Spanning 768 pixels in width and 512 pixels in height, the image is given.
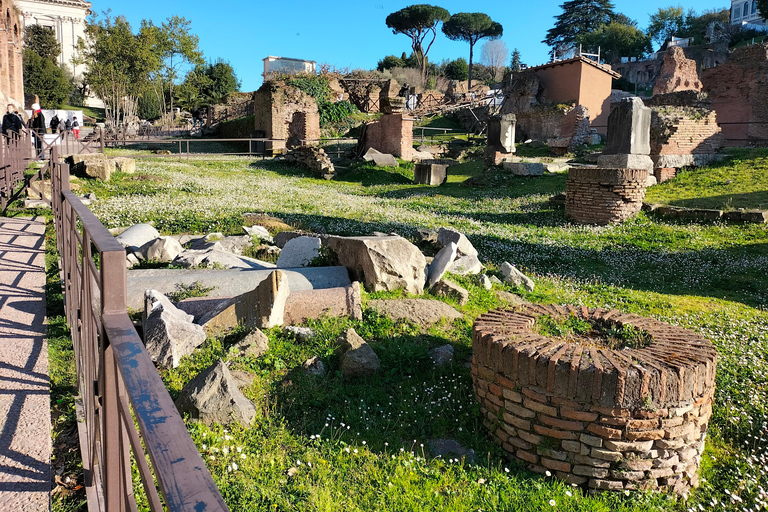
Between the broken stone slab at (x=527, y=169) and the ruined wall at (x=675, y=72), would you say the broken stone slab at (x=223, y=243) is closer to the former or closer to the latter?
the broken stone slab at (x=527, y=169)

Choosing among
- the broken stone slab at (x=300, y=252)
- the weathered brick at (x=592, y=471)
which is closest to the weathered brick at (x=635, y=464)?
the weathered brick at (x=592, y=471)

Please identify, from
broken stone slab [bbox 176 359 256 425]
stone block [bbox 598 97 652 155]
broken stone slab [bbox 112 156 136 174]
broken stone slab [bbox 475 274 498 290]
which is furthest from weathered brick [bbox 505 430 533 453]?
broken stone slab [bbox 112 156 136 174]

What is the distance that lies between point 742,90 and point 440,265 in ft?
84.6

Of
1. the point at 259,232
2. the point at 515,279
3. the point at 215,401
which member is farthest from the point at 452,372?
the point at 259,232

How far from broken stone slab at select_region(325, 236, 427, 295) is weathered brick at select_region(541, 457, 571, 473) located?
9.72ft

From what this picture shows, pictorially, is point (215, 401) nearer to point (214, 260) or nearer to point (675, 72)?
point (214, 260)

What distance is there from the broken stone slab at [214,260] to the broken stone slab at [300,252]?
0.25 metres

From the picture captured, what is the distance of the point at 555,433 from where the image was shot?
3.54 metres

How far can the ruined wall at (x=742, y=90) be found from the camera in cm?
2494

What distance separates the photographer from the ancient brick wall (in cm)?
2138

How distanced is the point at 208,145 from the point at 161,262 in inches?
979

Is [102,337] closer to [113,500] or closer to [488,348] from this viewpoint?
[113,500]

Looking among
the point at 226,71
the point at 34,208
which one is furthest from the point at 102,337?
the point at 226,71

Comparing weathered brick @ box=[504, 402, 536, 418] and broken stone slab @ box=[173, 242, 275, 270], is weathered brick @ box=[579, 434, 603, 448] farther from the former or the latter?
broken stone slab @ box=[173, 242, 275, 270]
